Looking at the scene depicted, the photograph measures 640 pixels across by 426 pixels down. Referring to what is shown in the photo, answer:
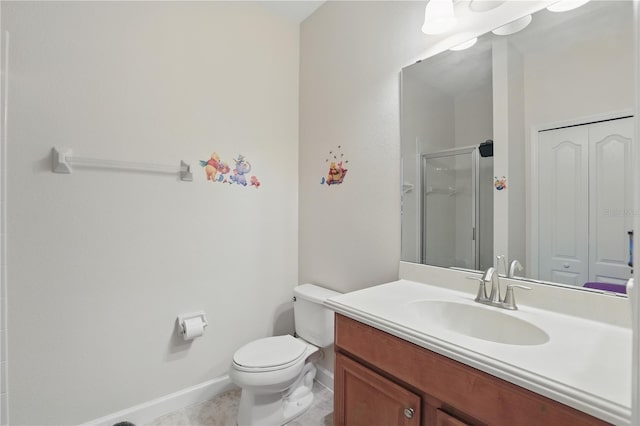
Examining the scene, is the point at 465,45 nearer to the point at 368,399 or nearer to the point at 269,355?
the point at 368,399

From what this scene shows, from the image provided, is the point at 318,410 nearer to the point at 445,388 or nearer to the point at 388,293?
the point at 388,293

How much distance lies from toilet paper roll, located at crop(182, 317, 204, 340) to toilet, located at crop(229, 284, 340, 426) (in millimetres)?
293

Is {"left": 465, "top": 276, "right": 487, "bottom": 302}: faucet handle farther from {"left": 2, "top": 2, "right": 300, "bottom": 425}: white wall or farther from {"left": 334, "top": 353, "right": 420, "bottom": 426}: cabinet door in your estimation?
{"left": 2, "top": 2, "right": 300, "bottom": 425}: white wall

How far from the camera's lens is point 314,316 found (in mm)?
1846

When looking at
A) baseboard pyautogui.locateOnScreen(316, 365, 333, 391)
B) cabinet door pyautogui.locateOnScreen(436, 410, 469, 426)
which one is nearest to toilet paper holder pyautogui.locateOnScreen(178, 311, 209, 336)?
baseboard pyautogui.locateOnScreen(316, 365, 333, 391)

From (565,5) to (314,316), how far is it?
1.86m

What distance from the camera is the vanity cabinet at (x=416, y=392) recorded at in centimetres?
69

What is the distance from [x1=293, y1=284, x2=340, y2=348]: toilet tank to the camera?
1796 mm

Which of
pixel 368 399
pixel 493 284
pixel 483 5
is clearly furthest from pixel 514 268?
pixel 483 5

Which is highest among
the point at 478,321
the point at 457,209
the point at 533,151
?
the point at 533,151

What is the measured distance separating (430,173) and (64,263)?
187 centimetres

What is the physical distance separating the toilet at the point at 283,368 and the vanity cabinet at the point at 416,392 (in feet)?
1.35

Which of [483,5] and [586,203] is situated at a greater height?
[483,5]

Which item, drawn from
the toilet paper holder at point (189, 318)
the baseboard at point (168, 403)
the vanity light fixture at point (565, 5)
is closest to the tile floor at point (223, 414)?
the baseboard at point (168, 403)
